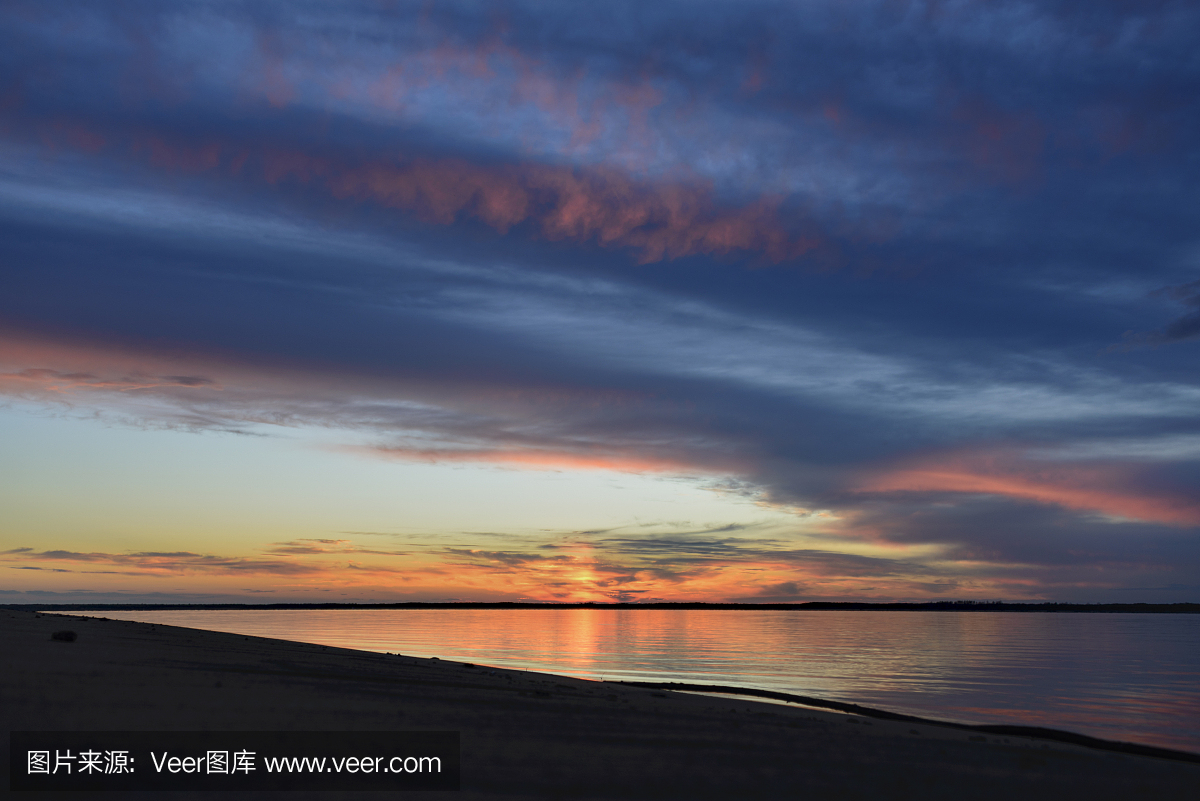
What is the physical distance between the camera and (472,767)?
30.7ft

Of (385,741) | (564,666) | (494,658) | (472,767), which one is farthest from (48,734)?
(494,658)

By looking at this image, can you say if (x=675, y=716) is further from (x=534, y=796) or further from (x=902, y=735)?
(x=534, y=796)

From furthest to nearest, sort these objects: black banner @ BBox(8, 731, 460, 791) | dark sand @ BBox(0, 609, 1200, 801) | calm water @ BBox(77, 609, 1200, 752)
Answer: calm water @ BBox(77, 609, 1200, 752) < dark sand @ BBox(0, 609, 1200, 801) < black banner @ BBox(8, 731, 460, 791)

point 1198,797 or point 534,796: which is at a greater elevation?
point 534,796

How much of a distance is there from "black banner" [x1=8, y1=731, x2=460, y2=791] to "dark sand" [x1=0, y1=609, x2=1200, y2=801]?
0.35m

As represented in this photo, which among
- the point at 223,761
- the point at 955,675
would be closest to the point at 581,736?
the point at 223,761

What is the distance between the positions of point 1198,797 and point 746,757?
22.7 feet

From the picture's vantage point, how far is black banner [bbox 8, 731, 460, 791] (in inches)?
297

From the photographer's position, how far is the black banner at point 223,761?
755 centimetres

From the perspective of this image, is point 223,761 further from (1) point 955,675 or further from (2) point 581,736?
(1) point 955,675

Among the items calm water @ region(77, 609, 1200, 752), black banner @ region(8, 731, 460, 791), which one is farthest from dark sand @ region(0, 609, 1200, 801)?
calm water @ region(77, 609, 1200, 752)

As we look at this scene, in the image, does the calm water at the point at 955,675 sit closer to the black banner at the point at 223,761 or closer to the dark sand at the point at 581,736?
the dark sand at the point at 581,736

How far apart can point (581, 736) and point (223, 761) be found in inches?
225

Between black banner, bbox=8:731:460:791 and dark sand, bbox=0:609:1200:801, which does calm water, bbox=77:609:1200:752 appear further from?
black banner, bbox=8:731:460:791
